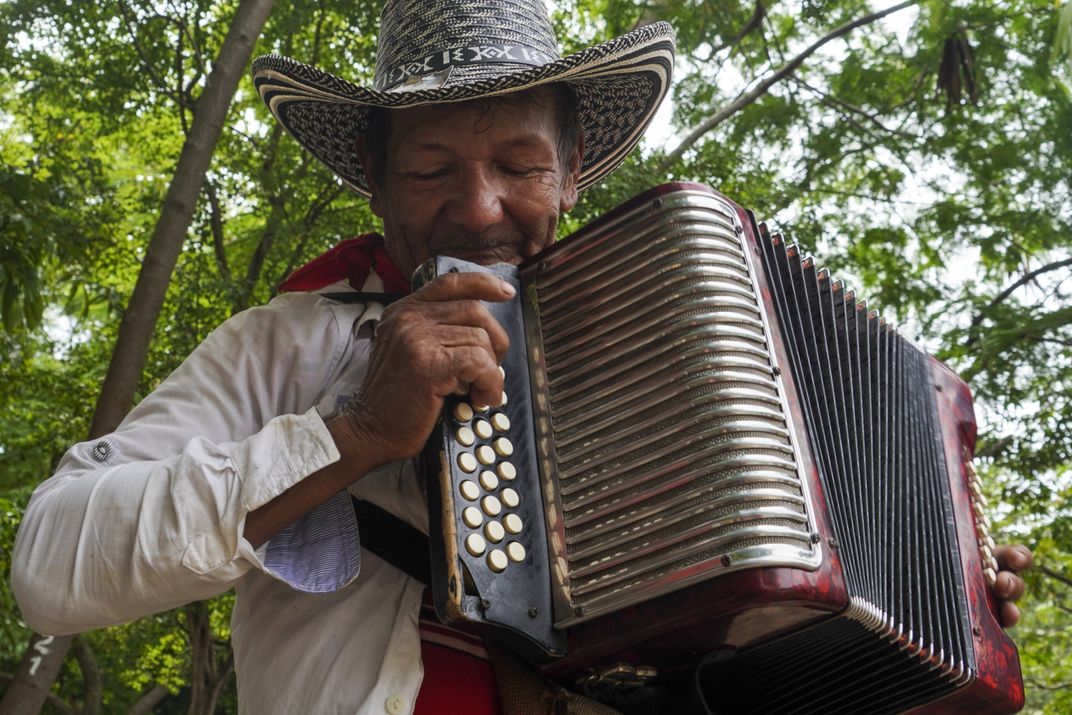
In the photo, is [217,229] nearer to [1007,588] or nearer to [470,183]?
[470,183]

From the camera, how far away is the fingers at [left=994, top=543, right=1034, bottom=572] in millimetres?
2578

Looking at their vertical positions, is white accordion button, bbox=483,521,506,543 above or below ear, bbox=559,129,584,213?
below

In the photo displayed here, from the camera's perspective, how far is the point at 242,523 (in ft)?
5.60

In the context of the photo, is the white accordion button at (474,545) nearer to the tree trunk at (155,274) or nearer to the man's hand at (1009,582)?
the man's hand at (1009,582)

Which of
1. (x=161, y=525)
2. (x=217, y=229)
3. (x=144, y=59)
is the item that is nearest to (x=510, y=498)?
(x=161, y=525)

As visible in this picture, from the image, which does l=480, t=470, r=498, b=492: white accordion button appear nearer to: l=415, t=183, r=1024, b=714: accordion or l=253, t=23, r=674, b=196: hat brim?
l=415, t=183, r=1024, b=714: accordion

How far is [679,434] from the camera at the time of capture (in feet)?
5.81

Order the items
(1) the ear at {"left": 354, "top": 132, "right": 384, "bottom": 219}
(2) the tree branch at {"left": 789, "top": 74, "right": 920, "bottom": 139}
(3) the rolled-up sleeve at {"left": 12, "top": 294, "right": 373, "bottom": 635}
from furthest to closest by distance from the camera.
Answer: (2) the tree branch at {"left": 789, "top": 74, "right": 920, "bottom": 139}, (1) the ear at {"left": 354, "top": 132, "right": 384, "bottom": 219}, (3) the rolled-up sleeve at {"left": 12, "top": 294, "right": 373, "bottom": 635}

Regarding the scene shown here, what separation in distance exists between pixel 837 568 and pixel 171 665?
35.2 feet

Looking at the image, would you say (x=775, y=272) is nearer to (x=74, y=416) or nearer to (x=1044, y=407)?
(x=1044, y=407)

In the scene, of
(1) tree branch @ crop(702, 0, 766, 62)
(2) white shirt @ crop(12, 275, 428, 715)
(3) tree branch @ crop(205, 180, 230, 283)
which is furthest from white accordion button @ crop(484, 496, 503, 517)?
(1) tree branch @ crop(702, 0, 766, 62)

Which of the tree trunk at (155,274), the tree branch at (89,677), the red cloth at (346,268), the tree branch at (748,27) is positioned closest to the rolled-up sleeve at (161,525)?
the red cloth at (346,268)

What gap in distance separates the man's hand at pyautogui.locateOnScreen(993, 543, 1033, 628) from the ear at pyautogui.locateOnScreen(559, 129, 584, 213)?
1270 mm

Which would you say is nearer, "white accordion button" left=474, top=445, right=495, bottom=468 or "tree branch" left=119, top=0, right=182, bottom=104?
"white accordion button" left=474, top=445, right=495, bottom=468
